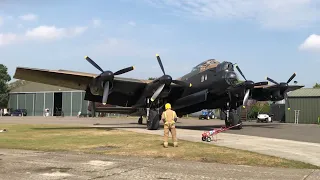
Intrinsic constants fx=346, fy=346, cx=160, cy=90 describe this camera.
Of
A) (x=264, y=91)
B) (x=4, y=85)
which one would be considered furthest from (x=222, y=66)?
(x=4, y=85)

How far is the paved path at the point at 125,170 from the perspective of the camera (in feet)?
29.5

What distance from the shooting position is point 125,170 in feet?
32.4

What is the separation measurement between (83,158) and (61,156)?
102 cm

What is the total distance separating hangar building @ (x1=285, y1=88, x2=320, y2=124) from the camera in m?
47.6

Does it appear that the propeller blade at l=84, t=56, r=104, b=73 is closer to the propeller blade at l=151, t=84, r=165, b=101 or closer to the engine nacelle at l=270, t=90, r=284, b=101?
the propeller blade at l=151, t=84, r=165, b=101

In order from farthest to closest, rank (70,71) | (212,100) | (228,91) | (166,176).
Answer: (212,100) → (228,91) → (70,71) → (166,176)

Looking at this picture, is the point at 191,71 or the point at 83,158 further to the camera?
the point at 191,71

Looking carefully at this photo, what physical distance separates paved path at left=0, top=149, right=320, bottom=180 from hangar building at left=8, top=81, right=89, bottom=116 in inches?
3065

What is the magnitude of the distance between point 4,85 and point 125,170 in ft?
351

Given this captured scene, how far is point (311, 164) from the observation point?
1101cm

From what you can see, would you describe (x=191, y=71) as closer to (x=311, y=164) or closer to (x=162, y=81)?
(x=162, y=81)

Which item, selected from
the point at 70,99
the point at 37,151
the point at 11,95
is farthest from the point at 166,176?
the point at 11,95

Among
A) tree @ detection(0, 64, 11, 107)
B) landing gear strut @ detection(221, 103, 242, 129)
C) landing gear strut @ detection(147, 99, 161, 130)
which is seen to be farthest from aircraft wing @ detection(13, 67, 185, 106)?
tree @ detection(0, 64, 11, 107)

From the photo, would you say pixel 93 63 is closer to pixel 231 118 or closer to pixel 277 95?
pixel 231 118
